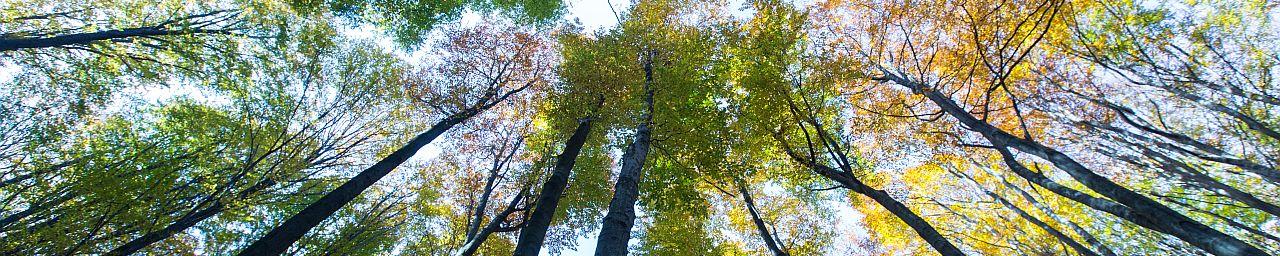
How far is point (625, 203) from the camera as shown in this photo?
849 cm

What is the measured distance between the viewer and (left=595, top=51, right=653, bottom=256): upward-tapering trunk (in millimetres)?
7672

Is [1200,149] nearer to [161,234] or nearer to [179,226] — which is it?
[161,234]

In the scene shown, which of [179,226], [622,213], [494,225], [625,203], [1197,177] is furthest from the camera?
[494,225]

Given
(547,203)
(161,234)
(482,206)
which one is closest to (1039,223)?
(547,203)

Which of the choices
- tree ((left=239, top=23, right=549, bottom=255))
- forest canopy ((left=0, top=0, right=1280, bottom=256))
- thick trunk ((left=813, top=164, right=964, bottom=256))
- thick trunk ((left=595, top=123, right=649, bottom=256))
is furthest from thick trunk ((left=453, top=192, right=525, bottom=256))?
thick trunk ((left=813, top=164, right=964, bottom=256))

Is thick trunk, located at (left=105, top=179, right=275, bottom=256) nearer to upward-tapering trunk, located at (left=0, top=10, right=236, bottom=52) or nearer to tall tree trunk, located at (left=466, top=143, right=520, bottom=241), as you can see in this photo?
upward-tapering trunk, located at (left=0, top=10, right=236, bottom=52)

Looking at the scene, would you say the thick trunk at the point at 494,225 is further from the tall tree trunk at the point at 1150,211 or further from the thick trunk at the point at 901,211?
the tall tree trunk at the point at 1150,211

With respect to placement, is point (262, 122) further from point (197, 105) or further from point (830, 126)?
point (830, 126)

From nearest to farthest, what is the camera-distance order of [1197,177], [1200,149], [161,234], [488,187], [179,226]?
[161,234] → [179,226] → [1197,177] → [1200,149] → [488,187]

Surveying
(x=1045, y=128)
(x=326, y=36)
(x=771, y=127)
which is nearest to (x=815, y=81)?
(x=771, y=127)

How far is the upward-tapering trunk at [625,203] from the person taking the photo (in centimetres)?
767

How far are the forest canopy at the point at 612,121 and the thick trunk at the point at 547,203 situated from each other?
49 millimetres

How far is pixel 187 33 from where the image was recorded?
439 inches

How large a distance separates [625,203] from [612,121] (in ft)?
10.5
